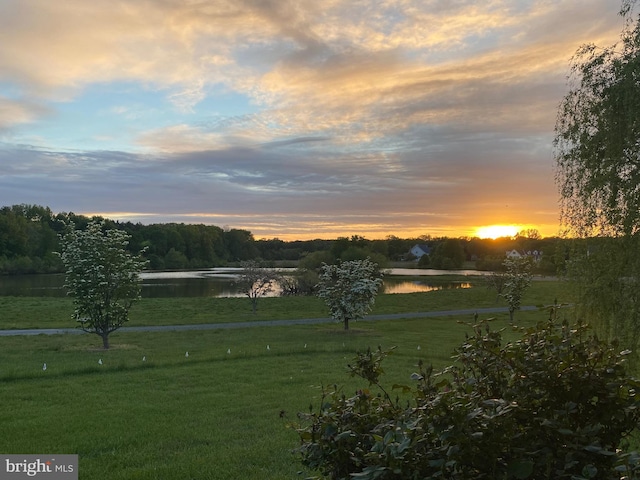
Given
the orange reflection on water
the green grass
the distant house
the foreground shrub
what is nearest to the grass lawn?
the foreground shrub

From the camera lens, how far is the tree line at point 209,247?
75438 millimetres

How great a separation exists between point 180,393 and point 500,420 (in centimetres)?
963

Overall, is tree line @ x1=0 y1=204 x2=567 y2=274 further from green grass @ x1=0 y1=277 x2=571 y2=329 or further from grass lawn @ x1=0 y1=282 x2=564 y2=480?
grass lawn @ x1=0 y1=282 x2=564 y2=480

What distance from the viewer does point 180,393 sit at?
10.7 metres

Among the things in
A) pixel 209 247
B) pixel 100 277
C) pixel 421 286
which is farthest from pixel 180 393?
pixel 209 247

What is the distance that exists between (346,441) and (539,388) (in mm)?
1038

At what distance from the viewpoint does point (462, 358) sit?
9.23ft

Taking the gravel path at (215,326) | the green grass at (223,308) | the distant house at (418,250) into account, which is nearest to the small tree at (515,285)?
the green grass at (223,308)

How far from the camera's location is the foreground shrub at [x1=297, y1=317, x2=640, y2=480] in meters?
2.24

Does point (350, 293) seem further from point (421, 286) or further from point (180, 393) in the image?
point (421, 286)

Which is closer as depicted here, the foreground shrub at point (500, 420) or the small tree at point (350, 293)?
the foreground shrub at point (500, 420)

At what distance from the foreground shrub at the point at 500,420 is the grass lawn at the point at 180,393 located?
37.5 inches

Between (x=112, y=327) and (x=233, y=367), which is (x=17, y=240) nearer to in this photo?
(x=112, y=327)

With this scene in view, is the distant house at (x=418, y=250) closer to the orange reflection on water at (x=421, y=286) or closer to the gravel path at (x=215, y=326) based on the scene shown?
the orange reflection on water at (x=421, y=286)
